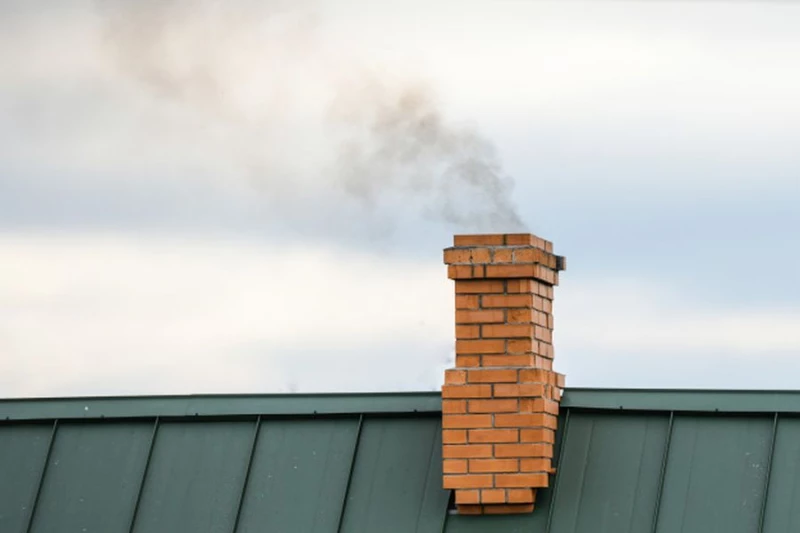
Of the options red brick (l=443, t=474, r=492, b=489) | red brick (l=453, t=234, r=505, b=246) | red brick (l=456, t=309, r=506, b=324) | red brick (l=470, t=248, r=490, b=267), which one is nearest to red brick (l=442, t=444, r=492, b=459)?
red brick (l=443, t=474, r=492, b=489)

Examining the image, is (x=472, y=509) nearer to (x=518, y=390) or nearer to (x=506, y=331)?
(x=518, y=390)

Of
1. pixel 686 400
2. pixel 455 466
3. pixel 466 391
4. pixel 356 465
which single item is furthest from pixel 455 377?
pixel 686 400

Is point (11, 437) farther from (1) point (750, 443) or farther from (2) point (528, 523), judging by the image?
(1) point (750, 443)

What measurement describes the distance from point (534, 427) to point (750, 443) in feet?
4.50

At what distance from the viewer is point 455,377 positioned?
10008 millimetres

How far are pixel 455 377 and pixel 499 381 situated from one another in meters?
0.29

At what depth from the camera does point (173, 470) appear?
1079cm

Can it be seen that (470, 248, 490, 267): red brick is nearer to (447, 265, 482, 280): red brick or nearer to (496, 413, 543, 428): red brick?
(447, 265, 482, 280): red brick

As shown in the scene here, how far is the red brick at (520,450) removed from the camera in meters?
9.80

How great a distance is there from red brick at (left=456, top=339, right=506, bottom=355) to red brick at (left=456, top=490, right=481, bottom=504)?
0.89 meters

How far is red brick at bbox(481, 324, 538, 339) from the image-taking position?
10016mm

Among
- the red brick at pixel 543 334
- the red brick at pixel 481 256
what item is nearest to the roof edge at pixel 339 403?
the red brick at pixel 543 334

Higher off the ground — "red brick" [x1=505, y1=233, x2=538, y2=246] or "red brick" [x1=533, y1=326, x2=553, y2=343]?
"red brick" [x1=505, y1=233, x2=538, y2=246]

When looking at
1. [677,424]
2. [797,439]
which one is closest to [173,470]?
[677,424]
